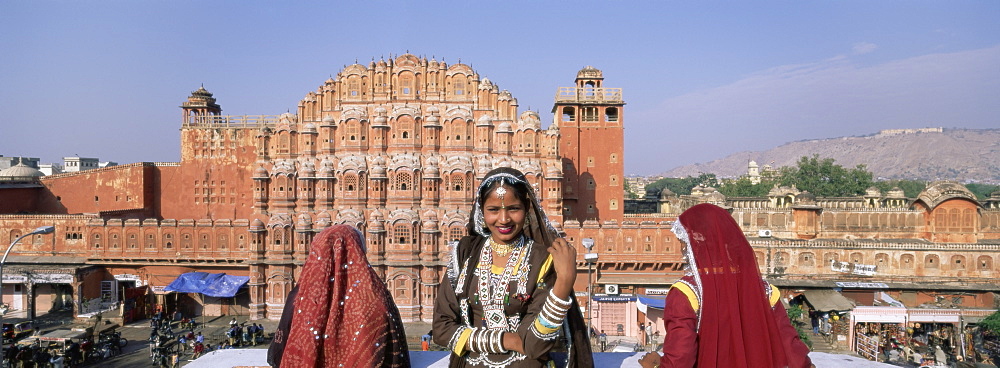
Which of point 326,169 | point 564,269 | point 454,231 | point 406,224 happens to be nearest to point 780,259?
point 454,231

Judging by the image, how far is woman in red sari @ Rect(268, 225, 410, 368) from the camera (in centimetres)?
411

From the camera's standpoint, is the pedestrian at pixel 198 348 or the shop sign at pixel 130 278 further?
the shop sign at pixel 130 278

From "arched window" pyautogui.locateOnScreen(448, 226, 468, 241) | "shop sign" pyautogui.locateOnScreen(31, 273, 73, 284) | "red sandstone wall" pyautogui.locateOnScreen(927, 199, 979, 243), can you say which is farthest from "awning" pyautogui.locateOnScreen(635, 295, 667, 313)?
"shop sign" pyautogui.locateOnScreen(31, 273, 73, 284)

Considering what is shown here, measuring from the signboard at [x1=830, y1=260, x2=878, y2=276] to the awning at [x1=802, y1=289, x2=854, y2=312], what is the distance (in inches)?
144

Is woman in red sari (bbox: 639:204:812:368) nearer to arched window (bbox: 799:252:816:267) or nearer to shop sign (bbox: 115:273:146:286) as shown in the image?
arched window (bbox: 799:252:816:267)

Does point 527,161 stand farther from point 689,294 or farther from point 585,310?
point 689,294

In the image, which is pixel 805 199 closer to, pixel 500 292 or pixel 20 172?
pixel 500 292

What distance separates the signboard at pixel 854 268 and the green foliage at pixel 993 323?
7.00 metres

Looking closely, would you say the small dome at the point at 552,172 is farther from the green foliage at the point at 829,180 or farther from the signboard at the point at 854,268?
the green foliage at the point at 829,180

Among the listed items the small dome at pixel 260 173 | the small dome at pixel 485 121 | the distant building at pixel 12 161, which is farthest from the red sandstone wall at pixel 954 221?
the distant building at pixel 12 161

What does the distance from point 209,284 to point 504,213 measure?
27.3 meters

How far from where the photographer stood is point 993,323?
72.4 ft

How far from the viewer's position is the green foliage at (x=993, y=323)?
71.8ft

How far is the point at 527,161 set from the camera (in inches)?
1102
